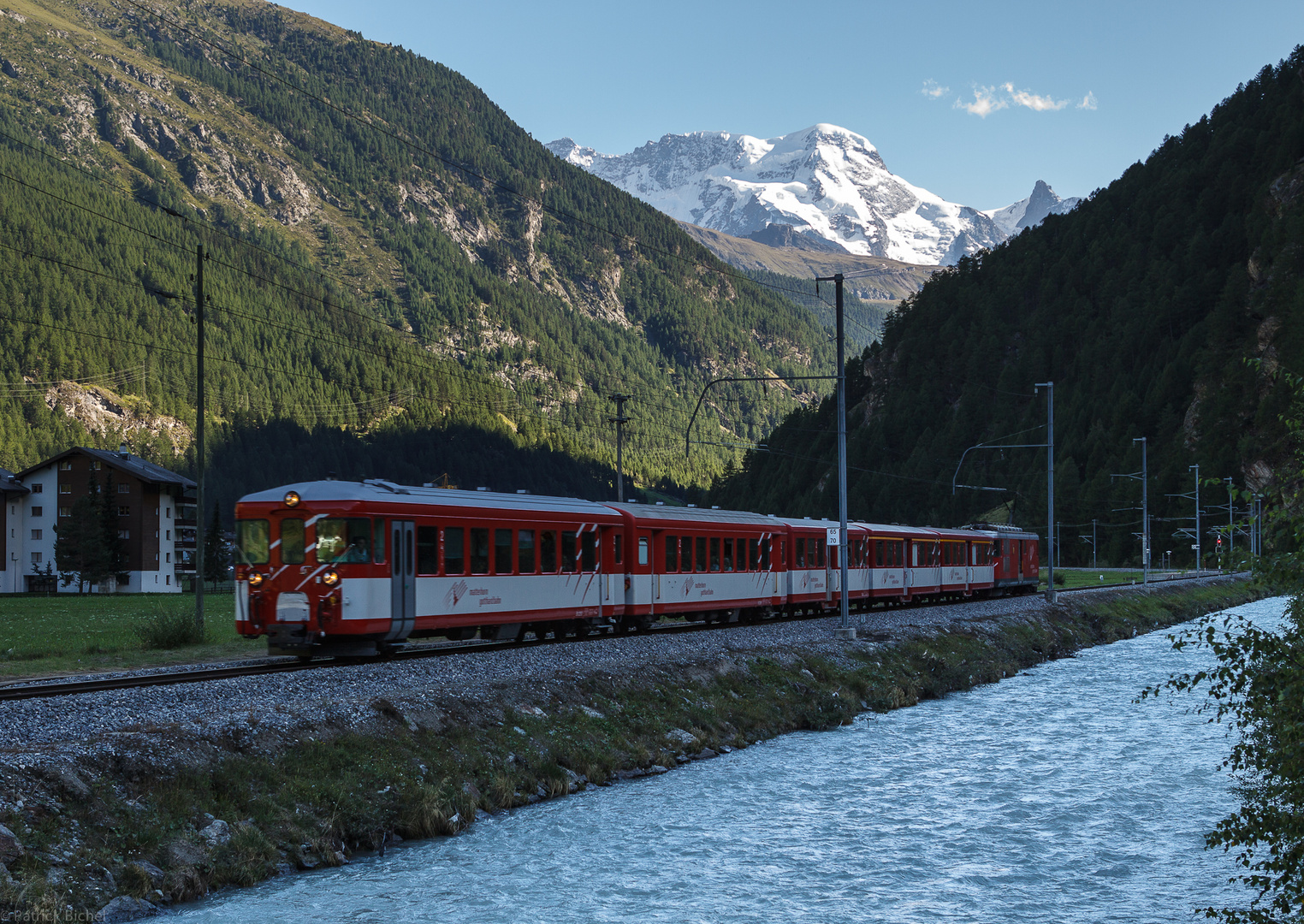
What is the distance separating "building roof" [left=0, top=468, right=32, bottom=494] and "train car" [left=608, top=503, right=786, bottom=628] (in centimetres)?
9895

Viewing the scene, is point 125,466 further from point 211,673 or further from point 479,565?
point 211,673

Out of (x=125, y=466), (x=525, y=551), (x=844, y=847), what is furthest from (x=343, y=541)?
(x=125, y=466)

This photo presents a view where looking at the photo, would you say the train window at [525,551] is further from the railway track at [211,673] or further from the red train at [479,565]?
the railway track at [211,673]

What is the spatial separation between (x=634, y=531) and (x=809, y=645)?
18.4ft

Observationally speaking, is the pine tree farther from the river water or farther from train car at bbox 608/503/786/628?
the river water

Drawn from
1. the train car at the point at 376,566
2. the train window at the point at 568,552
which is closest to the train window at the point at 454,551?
the train car at the point at 376,566

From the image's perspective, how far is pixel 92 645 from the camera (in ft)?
107

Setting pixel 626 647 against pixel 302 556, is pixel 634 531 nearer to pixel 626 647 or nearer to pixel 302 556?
pixel 626 647

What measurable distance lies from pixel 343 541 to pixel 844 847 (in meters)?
11.7

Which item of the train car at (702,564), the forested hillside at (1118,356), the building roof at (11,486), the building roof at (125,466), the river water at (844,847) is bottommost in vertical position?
the river water at (844,847)

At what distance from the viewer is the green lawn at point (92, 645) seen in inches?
1091

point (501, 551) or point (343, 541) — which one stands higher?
point (343, 541)

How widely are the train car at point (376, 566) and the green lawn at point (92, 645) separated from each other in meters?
5.72

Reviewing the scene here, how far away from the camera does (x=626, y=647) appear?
28.8 metres
